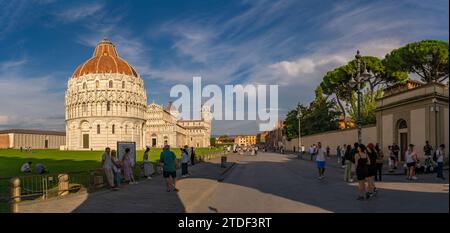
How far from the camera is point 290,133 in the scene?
274 ft

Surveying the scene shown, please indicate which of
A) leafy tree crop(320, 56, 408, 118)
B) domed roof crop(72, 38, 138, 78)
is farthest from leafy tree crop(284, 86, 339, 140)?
domed roof crop(72, 38, 138, 78)

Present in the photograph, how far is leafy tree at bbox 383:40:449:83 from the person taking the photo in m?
26.6

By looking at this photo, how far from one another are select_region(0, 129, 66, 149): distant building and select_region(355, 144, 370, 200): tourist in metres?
128

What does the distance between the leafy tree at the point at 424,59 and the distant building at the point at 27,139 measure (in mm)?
111959

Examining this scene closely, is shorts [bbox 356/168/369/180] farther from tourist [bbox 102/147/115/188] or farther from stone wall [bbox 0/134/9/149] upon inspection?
stone wall [bbox 0/134/9/149]

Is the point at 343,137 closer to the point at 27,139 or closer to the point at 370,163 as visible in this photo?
the point at 370,163

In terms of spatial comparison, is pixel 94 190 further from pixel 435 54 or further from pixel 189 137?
pixel 189 137

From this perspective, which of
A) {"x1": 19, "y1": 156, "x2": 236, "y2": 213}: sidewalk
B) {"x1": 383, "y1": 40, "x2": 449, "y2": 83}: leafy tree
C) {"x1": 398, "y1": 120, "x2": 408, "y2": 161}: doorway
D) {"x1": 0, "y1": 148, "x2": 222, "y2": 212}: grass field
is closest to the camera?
{"x1": 19, "y1": 156, "x2": 236, "y2": 213}: sidewalk

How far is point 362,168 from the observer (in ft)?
36.7

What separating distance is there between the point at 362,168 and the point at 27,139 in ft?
435

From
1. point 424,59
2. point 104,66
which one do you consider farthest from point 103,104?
point 424,59
